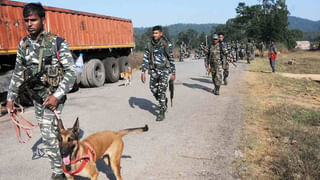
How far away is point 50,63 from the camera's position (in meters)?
3.10

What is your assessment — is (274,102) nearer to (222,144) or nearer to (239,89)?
(239,89)

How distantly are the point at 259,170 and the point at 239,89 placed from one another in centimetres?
714

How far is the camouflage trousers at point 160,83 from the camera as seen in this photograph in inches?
255

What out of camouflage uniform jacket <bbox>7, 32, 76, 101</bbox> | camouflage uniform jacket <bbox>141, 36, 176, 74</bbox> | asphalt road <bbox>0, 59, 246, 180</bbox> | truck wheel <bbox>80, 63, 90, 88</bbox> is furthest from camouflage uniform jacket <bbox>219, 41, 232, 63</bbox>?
camouflage uniform jacket <bbox>7, 32, 76, 101</bbox>

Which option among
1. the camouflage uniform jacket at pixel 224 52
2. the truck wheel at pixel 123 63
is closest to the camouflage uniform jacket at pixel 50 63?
the camouflage uniform jacket at pixel 224 52

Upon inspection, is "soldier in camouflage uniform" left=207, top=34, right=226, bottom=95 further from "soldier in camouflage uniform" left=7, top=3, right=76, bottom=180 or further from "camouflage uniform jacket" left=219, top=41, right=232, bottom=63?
"soldier in camouflage uniform" left=7, top=3, right=76, bottom=180

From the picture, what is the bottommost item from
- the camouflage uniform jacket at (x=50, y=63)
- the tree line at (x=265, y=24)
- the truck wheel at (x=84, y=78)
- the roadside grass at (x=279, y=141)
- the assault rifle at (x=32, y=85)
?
the roadside grass at (x=279, y=141)

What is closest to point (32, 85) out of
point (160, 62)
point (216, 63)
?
point (160, 62)

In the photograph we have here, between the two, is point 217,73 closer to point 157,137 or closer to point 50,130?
point 157,137

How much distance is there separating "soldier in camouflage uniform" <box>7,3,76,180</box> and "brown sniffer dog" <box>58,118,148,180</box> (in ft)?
1.33

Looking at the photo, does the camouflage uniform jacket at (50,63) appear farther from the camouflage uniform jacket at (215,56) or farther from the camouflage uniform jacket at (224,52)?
the camouflage uniform jacket at (224,52)

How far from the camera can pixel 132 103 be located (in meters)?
8.56

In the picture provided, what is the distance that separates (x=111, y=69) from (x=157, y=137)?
9.24m

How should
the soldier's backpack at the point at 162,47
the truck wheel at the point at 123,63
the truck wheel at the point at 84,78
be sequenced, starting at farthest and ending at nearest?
the truck wheel at the point at 123,63 < the truck wheel at the point at 84,78 < the soldier's backpack at the point at 162,47
